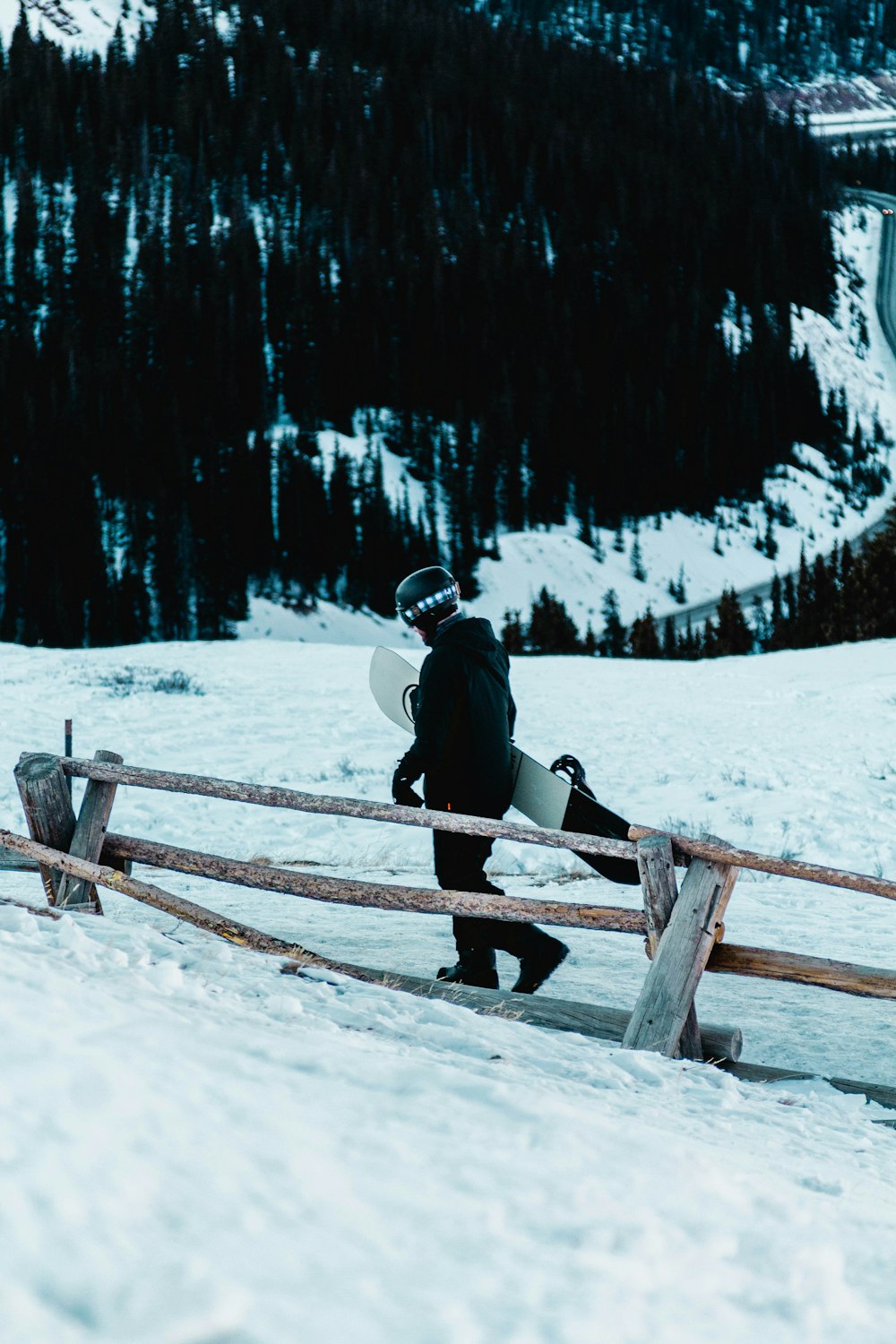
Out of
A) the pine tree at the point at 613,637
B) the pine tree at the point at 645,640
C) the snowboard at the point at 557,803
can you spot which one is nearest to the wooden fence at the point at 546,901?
the snowboard at the point at 557,803

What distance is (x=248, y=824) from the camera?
1111 cm

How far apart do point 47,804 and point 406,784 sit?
7.05 feet

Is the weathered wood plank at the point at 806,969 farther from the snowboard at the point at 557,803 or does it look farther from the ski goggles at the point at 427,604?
the ski goggles at the point at 427,604

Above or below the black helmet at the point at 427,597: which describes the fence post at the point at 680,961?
below

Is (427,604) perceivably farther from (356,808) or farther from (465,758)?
(356,808)

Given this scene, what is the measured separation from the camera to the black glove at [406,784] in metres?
5.13

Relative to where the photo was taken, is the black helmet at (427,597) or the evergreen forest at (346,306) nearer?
the black helmet at (427,597)

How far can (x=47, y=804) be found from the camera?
19.0 ft

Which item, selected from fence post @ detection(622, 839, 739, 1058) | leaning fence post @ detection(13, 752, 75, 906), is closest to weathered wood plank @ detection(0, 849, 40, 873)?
leaning fence post @ detection(13, 752, 75, 906)

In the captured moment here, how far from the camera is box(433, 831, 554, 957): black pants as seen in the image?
528 cm

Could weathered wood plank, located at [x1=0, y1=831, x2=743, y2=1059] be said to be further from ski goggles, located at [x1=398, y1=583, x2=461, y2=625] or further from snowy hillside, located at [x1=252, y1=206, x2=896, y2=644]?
snowy hillside, located at [x1=252, y1=206, x2=896, y2=644]

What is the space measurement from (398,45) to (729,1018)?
150893mm

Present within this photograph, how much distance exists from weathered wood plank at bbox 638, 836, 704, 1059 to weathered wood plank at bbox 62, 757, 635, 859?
0.30 feet

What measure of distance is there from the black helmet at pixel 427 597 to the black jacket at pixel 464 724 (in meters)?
0.11
